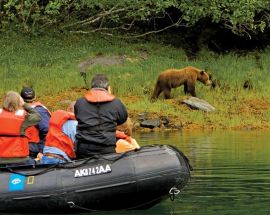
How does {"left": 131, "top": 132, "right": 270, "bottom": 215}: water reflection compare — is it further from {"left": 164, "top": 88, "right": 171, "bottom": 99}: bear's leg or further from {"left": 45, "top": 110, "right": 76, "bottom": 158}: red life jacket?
{"left": 164, "top": 88, "right": 171, "bottom": 99}: bear's leg

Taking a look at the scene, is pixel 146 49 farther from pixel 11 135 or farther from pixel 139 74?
pixel 11 135

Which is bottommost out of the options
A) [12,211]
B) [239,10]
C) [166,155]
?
[12,211]

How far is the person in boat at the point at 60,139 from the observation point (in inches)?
390

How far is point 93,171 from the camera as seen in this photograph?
9562mm

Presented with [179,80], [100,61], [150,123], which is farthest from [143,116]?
[100,61]

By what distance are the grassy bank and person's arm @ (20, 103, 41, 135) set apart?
537 inches

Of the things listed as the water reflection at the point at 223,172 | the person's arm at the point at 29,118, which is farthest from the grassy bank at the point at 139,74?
the person's arm at the point at 29,118

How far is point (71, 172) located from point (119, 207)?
2.46 ft

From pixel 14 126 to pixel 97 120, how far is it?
1.05 metres

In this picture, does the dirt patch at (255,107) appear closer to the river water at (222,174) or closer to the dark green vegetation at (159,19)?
the river water at (222,174)

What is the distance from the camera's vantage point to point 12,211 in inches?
379

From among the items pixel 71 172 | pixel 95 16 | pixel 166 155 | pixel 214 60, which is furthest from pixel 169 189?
pixel 95 16

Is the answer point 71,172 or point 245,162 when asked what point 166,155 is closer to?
point 71,172

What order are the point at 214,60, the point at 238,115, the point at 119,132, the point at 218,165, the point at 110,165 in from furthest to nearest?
the point at 214,60
the point at 238,115
the point at 218,165
the point at 119,132
the point at 110,165
